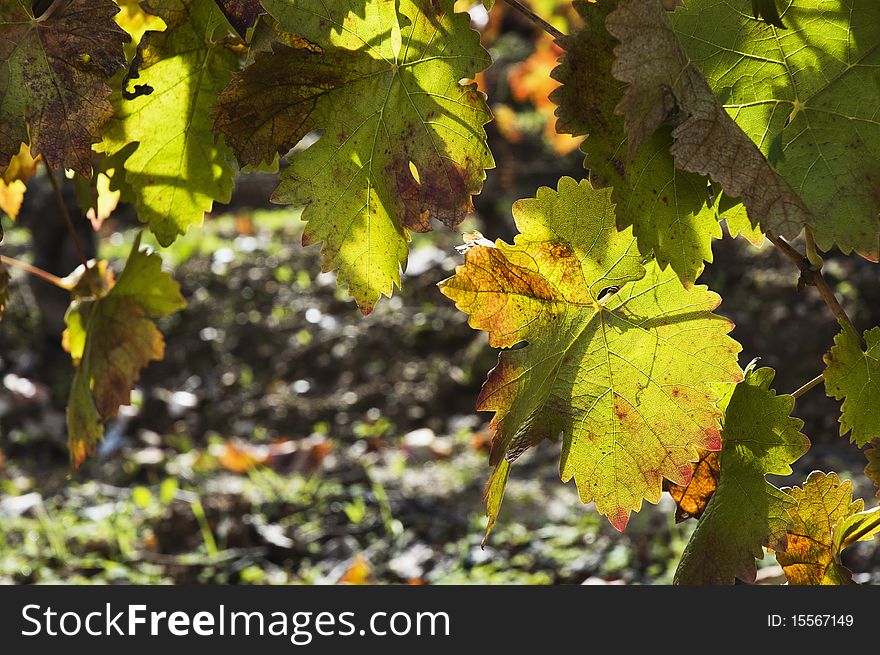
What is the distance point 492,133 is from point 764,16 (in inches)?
267

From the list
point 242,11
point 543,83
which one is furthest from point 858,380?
point 543,83

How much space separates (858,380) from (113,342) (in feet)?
2.96

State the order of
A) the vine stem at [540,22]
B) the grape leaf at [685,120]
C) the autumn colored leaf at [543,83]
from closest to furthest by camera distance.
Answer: the grape leaf at [685,120]
the vine stem at [540,22]
the autumn colored leaf at [543,83]

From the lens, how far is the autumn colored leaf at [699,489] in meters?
1.01

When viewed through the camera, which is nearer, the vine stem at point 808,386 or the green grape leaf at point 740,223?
the green grape leaf at point 740,223

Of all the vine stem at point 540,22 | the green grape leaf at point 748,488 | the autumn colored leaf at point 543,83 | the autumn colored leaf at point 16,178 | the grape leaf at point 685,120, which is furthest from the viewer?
the autumn colored leaf at point 543,83

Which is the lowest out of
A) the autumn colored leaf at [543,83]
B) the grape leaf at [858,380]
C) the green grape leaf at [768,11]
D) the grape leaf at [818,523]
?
the grape leaf at [818,523]

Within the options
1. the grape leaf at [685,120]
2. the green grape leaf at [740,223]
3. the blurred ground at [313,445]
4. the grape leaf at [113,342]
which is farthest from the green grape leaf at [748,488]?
the blurred ground at [313,445]

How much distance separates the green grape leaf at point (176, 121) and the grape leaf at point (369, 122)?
0.42 feet

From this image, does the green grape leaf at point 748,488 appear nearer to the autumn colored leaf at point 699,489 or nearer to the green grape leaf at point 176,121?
the autumn colored leaf at point 699,489

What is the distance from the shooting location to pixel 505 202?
5.97 metres

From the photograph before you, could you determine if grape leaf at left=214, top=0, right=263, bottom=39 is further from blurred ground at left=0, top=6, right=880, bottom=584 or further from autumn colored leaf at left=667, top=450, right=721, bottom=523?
blurred ground at left=0, top=6, right=880, bottom=584

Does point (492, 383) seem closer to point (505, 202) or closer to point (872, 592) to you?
point (872, 592)

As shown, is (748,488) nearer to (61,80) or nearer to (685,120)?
(685,120)
